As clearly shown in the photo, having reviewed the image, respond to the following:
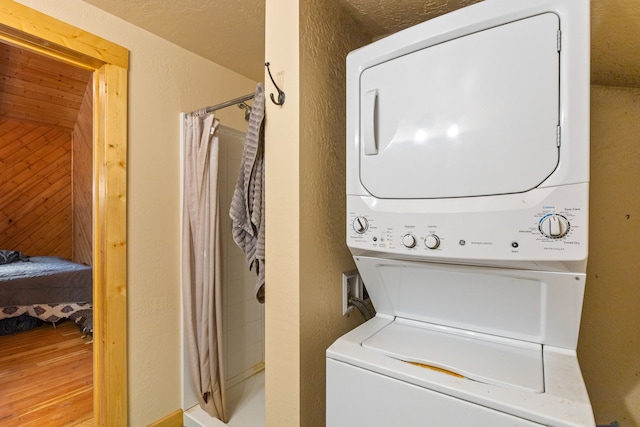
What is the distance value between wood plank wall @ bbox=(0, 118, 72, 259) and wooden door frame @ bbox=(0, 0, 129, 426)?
3.88 m

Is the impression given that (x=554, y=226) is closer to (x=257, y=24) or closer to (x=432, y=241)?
(x=432, y=241)

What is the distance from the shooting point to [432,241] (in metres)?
0.78

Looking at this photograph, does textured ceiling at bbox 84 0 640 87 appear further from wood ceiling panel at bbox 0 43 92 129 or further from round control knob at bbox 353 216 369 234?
wood ceiling panel at bbox 0 43 92 129

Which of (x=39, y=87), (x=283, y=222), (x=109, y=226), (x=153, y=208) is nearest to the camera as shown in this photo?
(x=283, y=222)

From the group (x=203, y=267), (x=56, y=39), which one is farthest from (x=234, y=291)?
(x=56, y=39)

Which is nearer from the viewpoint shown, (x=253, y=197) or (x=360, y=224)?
(x=360, y=224)

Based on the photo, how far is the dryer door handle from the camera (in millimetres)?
873

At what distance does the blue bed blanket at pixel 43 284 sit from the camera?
9.88ft

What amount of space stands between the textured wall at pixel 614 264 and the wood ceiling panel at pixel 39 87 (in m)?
3.08

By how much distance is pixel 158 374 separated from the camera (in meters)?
1.73

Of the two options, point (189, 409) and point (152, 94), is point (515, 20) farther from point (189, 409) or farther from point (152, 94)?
point (189, 409)

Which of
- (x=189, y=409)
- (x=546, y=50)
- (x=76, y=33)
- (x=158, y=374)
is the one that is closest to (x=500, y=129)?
(x=546, y=50)

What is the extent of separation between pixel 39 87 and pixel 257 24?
2980mm

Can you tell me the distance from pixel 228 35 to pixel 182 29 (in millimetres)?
247
